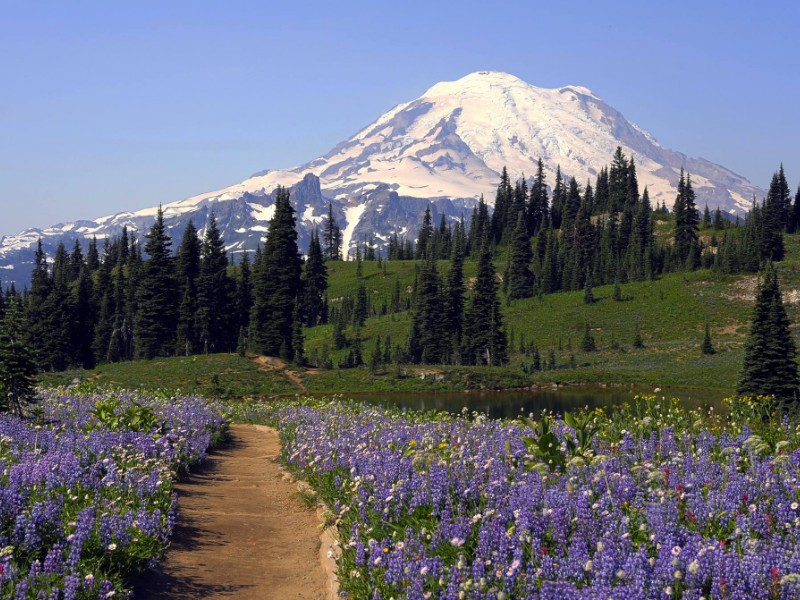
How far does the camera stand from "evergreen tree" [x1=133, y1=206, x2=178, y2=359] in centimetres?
7862

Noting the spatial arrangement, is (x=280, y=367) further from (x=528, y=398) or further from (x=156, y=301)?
(x=528, y=398)

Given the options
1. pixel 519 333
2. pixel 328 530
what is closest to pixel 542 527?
pixel 328 530

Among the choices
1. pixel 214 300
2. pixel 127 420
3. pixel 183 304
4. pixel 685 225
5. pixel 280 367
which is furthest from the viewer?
pixel 685 225

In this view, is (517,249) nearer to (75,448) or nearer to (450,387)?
(450,387)

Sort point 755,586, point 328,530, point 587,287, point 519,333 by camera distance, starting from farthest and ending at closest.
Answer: point 587,287
point 519,333
point 328,530
point 755,586

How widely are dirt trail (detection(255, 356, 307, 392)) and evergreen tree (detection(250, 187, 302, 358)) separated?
2.14 meters

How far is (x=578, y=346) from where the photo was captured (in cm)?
10275

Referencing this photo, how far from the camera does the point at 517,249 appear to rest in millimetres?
132000

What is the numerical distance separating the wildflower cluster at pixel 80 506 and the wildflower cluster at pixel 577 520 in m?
2.22

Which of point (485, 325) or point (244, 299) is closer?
point (485, 325)

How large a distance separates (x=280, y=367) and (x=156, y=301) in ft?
63.2

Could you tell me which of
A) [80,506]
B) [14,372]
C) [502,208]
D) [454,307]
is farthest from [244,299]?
[502,208]

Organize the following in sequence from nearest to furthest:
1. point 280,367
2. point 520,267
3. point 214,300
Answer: point 280,367, point 214,300, point 520,267

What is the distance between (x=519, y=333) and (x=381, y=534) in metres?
107
